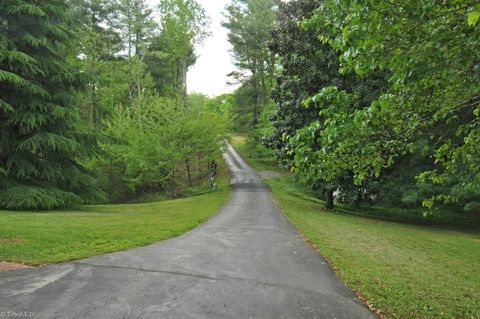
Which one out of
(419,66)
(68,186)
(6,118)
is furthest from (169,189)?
(419,66)

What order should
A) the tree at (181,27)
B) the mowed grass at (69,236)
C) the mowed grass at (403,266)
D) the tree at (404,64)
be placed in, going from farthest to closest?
the tree at (181,27)
the mowed grass at (69,236)
the mowed grass at (403,266)
the tree at (404,64)

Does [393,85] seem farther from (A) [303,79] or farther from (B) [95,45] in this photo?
(B) [95,45]

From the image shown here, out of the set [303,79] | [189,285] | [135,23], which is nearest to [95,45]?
[135,23]

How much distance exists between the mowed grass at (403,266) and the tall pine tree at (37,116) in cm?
1012

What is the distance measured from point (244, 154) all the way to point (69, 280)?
147 feet

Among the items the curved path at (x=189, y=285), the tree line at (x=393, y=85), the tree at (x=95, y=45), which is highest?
the tree at (x=95, y=45)

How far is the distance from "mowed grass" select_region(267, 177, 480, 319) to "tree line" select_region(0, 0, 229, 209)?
1052 cm

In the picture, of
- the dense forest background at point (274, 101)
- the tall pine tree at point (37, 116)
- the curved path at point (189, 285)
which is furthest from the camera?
the tall pine tree at point (37, 116)

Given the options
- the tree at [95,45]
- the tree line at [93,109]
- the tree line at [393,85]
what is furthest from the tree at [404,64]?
the tree at [95,45]

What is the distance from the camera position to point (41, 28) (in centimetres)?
1652

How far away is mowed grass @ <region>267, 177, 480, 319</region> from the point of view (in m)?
6.06

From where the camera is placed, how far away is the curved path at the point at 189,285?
5.18m

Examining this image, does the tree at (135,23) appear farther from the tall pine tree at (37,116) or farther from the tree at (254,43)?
the tall pine tree at (37,116)

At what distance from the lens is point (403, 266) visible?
875 centimetres
